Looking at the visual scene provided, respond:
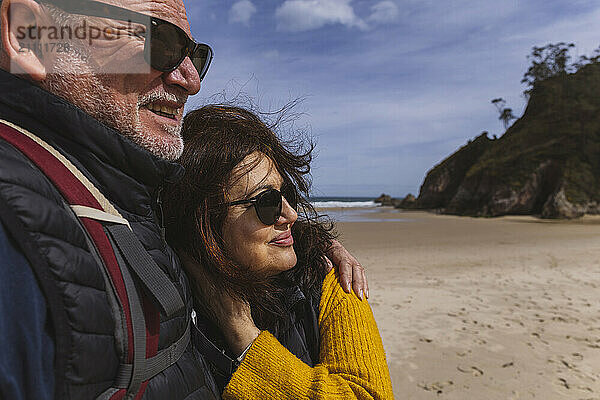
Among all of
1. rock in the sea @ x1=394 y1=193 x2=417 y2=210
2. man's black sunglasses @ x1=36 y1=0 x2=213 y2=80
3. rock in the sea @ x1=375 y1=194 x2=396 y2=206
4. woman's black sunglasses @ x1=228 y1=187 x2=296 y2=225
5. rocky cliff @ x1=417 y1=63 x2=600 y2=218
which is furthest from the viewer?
rock in the sea @ x1=375 y1=194 x2=396 y2=206

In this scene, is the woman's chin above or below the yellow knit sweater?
above

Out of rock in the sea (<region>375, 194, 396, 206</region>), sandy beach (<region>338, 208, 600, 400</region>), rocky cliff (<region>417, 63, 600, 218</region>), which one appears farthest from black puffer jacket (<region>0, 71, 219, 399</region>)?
rock in the sea (<region>375, 194, 396, 206</region>)

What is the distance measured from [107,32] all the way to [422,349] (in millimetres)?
4971

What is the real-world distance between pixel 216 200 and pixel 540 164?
119 ft

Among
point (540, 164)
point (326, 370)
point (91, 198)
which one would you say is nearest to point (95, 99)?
point (91, 198)

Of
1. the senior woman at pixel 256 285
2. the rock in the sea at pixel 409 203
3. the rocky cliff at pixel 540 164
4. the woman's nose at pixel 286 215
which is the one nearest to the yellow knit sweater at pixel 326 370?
the senior woman at pixel 256 285

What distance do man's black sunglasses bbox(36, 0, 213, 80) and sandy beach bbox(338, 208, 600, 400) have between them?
3792mm

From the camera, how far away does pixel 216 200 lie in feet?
5.76

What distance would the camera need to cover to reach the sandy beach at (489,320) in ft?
14.0

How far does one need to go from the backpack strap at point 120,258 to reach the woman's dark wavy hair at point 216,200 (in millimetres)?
648

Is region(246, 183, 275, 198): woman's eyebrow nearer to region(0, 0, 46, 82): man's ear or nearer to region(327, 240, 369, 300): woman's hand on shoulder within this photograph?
region(327, 240, 369, 300): woman's hand on shoulder

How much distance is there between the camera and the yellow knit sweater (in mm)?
1471

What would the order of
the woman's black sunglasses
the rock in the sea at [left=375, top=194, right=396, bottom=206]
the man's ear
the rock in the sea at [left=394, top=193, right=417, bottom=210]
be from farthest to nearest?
the rock in the sea at [left=375, top=194, right=396, bottom=206] → the rock in the sea at [left=394, top=193, right=417, bottom=210] → the woman's black sunglasses → the man's ear

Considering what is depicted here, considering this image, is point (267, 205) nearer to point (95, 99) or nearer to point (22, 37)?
point (95, 99)
